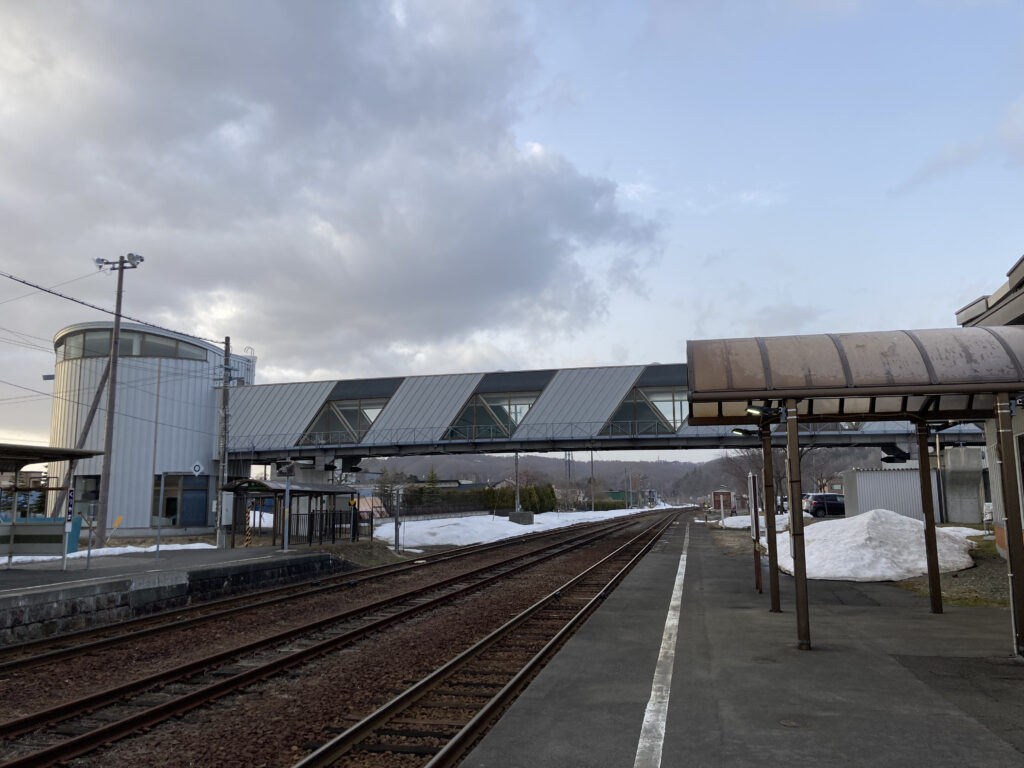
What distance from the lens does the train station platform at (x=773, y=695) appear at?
17.8 ft

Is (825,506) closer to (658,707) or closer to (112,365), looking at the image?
(112,365)

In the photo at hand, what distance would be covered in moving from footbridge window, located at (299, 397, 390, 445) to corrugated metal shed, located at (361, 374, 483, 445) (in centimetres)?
90

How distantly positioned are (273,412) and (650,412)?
22.7 m

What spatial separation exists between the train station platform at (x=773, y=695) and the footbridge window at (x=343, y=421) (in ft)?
106

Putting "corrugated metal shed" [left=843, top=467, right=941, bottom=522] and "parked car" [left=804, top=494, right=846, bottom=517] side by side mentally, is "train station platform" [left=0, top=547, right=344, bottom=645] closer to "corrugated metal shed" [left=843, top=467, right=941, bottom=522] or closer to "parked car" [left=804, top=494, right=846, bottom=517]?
"corrugated metal shed" [left=843, top=467, right=941, bottom=522]

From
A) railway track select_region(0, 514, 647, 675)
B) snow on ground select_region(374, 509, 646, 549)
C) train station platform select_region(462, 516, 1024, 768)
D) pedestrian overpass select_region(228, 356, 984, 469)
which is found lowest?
snow on ground select_region(374, 509, 646, 549)

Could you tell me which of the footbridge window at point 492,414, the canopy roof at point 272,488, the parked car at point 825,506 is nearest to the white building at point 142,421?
the canopy roof at point 272,488

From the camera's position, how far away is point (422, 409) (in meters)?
41.3

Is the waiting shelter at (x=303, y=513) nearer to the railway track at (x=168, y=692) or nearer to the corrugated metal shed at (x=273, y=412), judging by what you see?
the corrugated metal shed at (x=273, y=412)

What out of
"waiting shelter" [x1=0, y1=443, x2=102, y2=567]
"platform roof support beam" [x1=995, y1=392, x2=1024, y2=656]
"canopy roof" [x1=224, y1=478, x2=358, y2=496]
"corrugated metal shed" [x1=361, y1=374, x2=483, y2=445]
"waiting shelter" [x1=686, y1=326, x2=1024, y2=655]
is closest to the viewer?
"platform roof support beam" [x1=995, y1=392, x2=1024, y2=656]

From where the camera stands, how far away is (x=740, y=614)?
1217 centimetres

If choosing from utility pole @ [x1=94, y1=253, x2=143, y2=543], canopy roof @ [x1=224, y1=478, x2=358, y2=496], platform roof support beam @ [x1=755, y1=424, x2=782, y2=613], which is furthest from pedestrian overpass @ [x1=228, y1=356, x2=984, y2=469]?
platform roof support beam @ [x1=755, y1=424, x2=782, y2=613]

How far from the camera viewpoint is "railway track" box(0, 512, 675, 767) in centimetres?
644

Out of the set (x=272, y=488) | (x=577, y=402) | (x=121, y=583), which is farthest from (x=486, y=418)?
(x=121, y=583)
